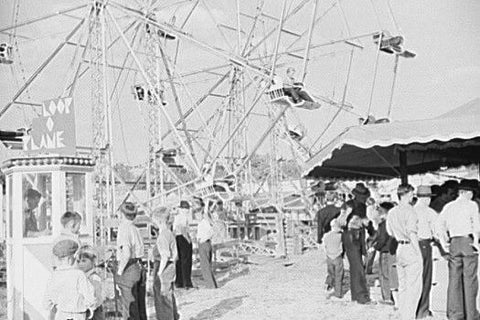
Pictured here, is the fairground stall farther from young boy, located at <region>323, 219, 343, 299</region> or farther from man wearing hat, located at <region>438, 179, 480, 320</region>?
man wearing hat, located at <region>438, 179, 480, 320</region>

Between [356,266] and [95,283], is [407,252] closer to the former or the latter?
[356,266]

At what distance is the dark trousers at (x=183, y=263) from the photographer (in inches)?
416

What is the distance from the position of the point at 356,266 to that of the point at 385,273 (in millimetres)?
396

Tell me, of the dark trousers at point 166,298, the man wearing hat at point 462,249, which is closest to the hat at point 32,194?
the dark trousers at point 166,298

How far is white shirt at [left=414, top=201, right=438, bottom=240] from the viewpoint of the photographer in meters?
6.65

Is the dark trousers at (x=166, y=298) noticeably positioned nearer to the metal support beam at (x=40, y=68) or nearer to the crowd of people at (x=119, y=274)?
the crowd of people at (x=119, y=274)

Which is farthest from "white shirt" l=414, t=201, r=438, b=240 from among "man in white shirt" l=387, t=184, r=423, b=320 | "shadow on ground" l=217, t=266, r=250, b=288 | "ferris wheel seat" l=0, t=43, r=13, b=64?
"ferris wheel seat" l=0, t=43, r=13, b=64

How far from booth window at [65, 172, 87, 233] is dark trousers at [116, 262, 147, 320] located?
35.3 inches

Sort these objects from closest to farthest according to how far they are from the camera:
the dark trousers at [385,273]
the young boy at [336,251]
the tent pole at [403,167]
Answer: the dark trousers at [385,273], the young boy at [336,251], the tent pole at [403,167]

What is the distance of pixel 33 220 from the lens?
6637mm

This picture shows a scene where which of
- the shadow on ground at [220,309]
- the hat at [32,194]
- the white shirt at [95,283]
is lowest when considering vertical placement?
the shadow on ground at [220,309]

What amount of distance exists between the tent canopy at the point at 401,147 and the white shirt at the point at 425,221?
0.77m

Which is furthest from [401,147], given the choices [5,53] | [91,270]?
[5,53]

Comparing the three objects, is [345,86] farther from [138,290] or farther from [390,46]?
[138,290]
